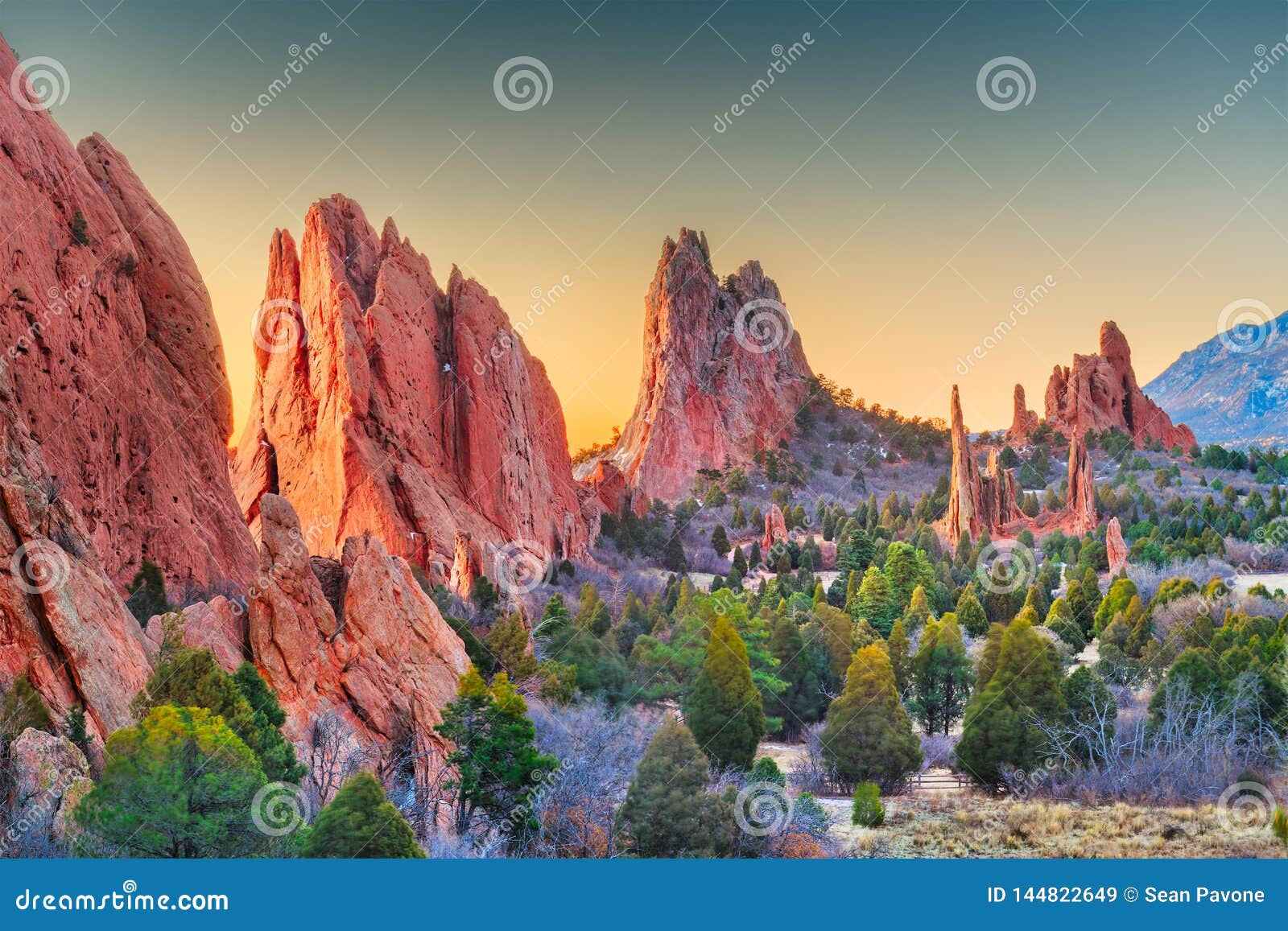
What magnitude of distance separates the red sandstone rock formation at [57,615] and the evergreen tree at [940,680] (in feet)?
43.8

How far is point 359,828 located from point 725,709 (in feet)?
26.9

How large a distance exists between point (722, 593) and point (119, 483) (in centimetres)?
1247

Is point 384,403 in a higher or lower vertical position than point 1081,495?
lower

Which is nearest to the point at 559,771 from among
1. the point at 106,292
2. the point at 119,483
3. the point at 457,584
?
the point at 119,483

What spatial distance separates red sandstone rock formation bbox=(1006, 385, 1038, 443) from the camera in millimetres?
50125

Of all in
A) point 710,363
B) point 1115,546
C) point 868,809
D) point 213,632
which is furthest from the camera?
point 710,363

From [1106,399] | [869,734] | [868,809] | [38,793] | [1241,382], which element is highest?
[1106,399]

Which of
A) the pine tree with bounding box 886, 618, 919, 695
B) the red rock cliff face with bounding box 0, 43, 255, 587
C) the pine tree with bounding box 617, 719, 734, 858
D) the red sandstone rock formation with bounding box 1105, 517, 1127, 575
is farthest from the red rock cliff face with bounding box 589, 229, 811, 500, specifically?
the pine tree with bounding box 617, 719, 734, 858

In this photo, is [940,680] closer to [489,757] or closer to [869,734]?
[869,734]

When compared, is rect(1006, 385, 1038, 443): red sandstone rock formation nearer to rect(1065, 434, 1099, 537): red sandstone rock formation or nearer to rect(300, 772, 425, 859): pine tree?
rect(1065, 434, 1099, 537): red sandstone rock formation

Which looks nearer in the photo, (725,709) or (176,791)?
(176,791)

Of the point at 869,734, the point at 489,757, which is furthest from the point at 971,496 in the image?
the point at 489,757

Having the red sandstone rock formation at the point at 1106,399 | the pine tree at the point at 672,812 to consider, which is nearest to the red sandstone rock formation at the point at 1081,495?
the red sandstone rock formation at the point at 1106,399

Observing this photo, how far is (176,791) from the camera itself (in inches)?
435
